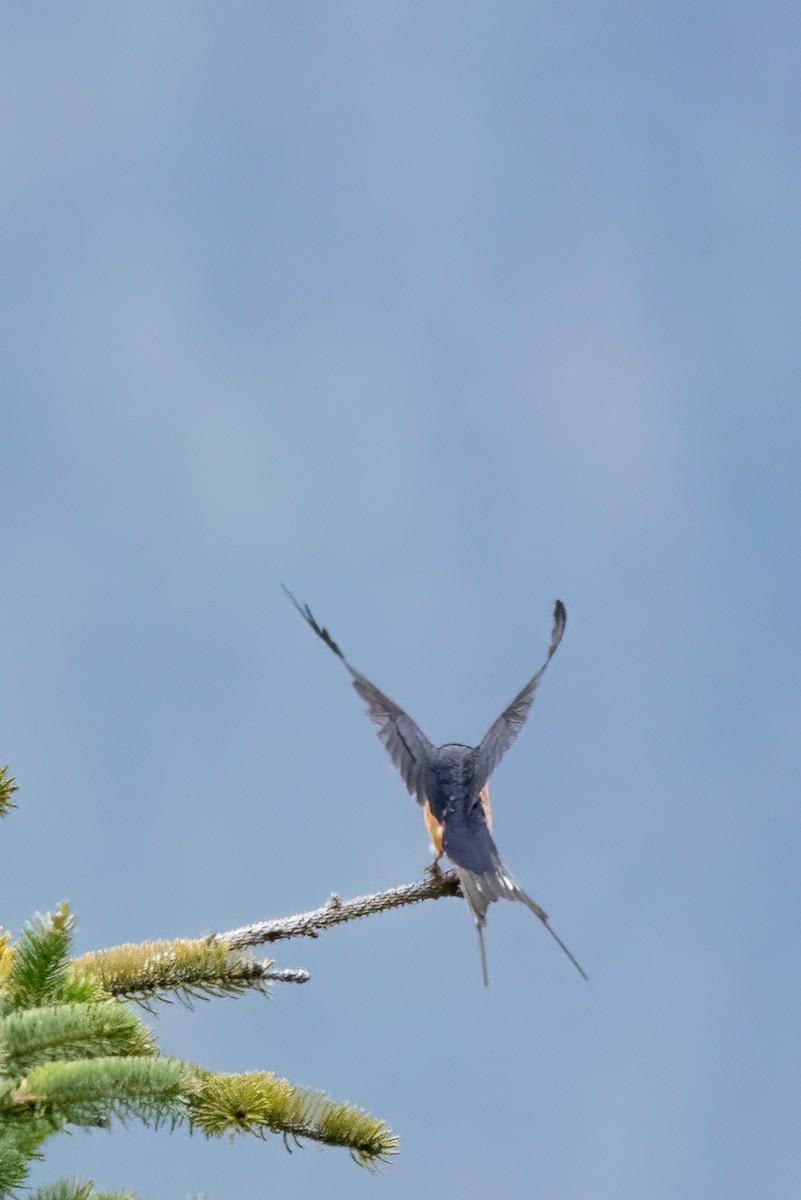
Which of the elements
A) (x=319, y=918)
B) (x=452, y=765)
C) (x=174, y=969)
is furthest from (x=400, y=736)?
(x=174, y=969)

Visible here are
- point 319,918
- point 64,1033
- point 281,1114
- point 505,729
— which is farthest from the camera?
point 505,729

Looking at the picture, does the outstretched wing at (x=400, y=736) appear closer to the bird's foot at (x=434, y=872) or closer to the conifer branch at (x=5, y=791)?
the bird's foot at (x=434, y=872)

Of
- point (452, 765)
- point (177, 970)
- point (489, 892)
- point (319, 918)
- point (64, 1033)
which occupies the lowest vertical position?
point (64, 1033)

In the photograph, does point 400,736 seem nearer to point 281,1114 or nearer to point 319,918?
point 319,918

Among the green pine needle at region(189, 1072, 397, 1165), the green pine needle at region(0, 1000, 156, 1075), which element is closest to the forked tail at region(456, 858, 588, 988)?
the green pine needle at region(189, 1072, 397, 1165)

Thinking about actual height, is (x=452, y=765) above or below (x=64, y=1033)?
above

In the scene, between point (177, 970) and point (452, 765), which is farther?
point (452, 765)

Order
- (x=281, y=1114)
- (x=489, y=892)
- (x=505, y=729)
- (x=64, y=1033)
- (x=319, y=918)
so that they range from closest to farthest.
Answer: (x=64, y=1033) → (x=281, y=1114) → (x=319, y=918) → (x=489, y=892) → (x=505, y=729)

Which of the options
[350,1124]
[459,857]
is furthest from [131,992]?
[459,857]
